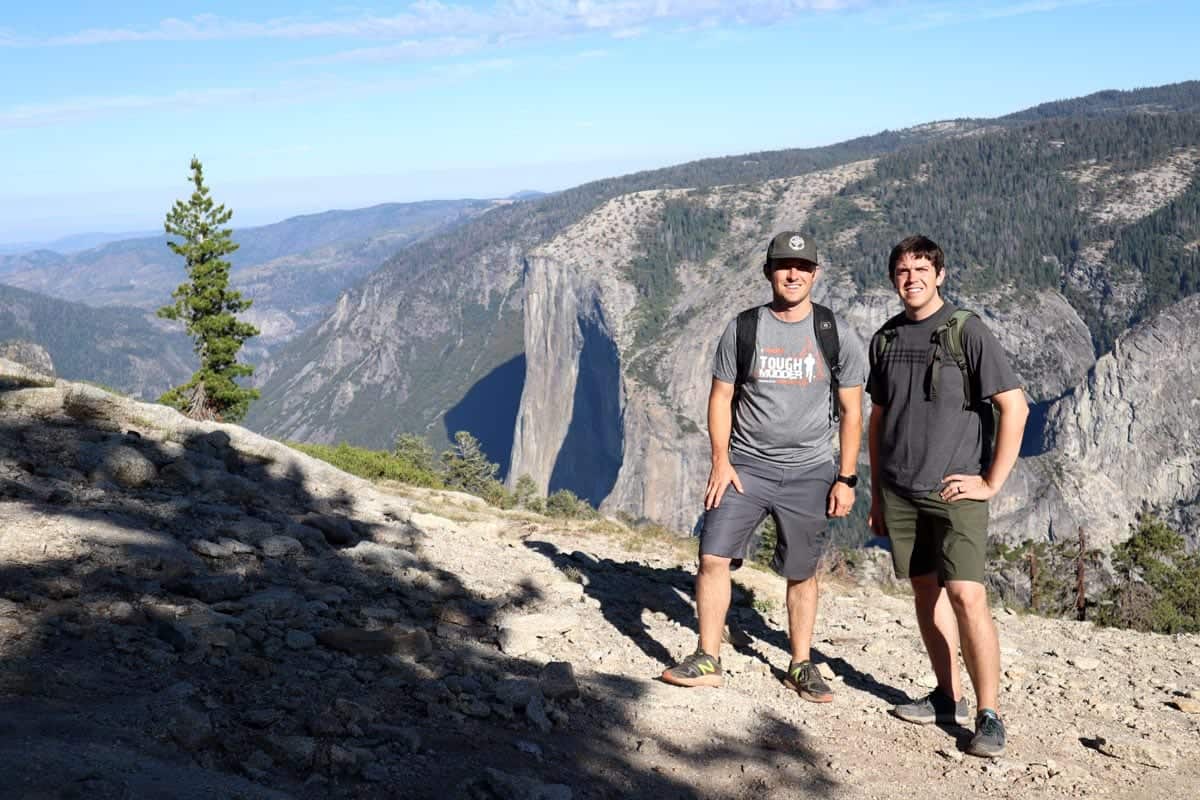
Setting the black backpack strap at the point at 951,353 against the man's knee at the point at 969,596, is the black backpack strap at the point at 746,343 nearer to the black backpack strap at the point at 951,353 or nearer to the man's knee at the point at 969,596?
the black backpack strap at the point at 951,353

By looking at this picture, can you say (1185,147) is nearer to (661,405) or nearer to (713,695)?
(661,405)

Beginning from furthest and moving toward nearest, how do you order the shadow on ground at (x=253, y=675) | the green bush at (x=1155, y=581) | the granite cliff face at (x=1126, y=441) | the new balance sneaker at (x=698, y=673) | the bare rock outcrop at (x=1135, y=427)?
1. the bare rock outcrop at (x=1135, y=427)
2. the granite cliff face at (x=1126, y=441)
3. the green bush at (x=1155, y=581)
4. the new balance sneaker at (x=698, y=673)
5. the shadow on ground at (x=253, y=675)

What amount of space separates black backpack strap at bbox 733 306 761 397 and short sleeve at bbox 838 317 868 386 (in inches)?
20.2

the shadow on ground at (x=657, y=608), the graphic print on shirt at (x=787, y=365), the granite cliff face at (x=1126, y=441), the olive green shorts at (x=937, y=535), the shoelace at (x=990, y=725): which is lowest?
the granite cliff face at (x=1126, y=441)

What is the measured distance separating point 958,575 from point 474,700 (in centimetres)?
279

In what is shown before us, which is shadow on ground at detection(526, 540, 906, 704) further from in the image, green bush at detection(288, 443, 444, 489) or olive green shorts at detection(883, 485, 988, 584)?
green bush at detection(288, 443, 444, 489)

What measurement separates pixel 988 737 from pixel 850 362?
2236 mm

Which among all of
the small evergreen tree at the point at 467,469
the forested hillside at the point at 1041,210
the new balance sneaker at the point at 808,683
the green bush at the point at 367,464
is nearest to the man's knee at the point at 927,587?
the new balance sneaker at the point at 808,683

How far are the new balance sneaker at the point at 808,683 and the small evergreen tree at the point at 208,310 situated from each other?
3343 centimetres

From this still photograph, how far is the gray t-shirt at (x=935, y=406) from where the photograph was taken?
4.98m

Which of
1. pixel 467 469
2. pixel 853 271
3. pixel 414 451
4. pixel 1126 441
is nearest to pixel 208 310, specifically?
pixel 414 451

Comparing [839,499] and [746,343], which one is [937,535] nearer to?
[839,499]

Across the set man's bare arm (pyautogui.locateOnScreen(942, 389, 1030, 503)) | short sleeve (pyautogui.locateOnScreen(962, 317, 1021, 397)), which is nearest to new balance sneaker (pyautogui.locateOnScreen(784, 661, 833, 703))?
man's bare arm (pyautogui.locateOnScreen(942, 389, 1030, 503))

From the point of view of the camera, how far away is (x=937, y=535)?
5320mm
